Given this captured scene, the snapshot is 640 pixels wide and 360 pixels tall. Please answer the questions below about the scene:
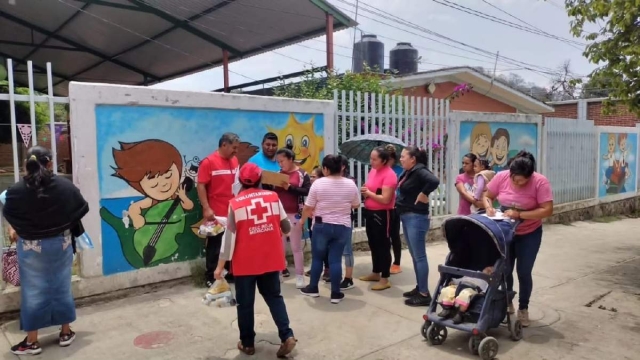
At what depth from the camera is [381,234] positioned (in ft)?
18.9

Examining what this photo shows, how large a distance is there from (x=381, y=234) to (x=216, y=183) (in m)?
1.99

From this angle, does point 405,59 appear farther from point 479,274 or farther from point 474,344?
point 474,344

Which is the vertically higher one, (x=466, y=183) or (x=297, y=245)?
(x=466, y=183)

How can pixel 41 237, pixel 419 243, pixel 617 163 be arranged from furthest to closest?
pixel 617 163
pixel 419 243
pixel 41 237

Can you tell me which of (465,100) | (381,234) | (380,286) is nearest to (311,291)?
(380,286)

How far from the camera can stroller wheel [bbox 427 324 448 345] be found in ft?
13.9

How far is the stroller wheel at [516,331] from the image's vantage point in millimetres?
4306

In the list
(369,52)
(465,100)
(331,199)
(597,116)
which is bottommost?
(331,199)

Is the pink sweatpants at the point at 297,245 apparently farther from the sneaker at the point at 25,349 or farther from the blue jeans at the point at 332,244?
the sneaker at the point at 25,349

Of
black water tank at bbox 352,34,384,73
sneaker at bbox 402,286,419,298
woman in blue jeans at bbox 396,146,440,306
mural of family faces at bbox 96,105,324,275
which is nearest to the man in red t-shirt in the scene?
mural of family faces at bbox 96,105,324,275

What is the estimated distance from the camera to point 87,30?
576 inches

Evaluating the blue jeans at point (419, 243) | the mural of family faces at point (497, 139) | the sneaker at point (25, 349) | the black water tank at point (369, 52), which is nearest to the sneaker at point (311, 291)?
the blue jeans at point (419, 243)

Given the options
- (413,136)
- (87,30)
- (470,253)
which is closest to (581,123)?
(413,136)

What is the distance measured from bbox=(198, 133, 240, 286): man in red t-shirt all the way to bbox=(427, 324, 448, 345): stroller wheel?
264 centimetres
